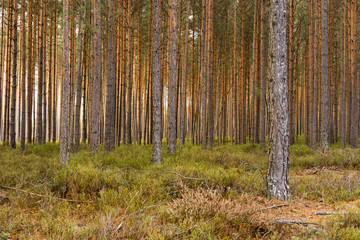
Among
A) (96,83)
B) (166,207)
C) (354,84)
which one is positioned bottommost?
(166,207)

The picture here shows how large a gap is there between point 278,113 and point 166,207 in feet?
8.24

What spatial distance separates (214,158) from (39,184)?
4.75m

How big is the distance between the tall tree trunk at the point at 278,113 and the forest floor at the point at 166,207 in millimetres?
341

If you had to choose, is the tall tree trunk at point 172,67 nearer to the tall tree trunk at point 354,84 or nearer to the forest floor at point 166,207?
the forest floor at point 166,207

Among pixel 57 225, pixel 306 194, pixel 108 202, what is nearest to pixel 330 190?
pixel 306 194

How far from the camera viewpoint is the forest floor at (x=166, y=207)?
2898mm

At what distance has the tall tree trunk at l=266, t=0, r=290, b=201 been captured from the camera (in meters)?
4.30

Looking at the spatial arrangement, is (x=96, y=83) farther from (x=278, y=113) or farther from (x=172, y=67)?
(x=278, y=113)

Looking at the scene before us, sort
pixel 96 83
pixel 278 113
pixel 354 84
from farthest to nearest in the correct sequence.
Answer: pixel 354 84 < pixel 96 83 < pixel 278 113

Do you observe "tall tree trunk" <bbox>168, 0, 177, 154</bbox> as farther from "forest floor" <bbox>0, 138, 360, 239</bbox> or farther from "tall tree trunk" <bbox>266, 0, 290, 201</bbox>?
"tall tree trunk" <bbox>266, 0, 290, 201</bbox>

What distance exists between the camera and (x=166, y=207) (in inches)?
145

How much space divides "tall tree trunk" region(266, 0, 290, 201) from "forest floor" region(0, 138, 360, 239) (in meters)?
0.34

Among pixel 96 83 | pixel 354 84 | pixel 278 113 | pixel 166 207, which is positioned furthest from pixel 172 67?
pixel 354 84

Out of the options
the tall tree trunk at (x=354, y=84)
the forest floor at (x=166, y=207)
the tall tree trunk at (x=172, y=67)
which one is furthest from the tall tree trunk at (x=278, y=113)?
the tall tree trunk at (x=354, y=84)
